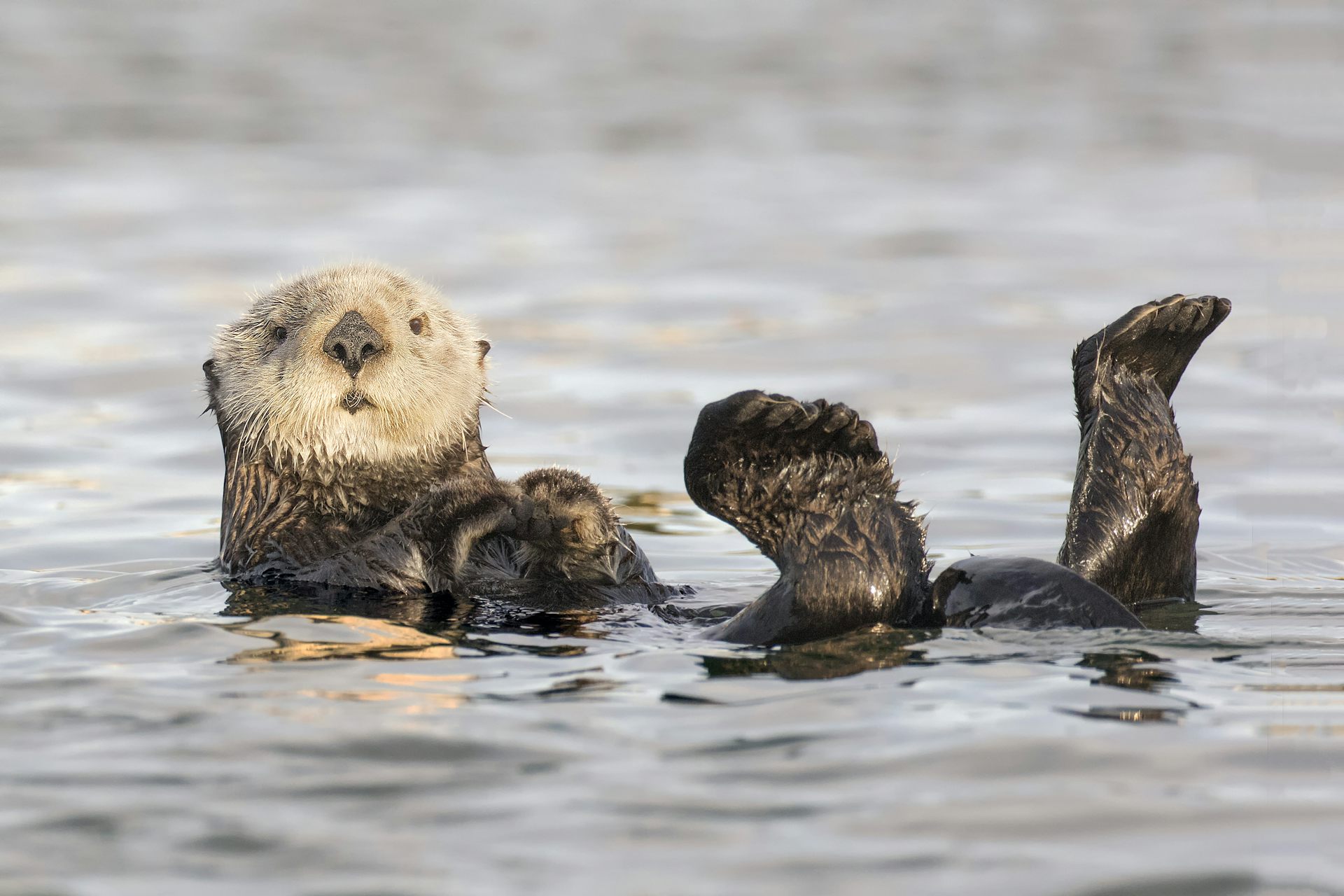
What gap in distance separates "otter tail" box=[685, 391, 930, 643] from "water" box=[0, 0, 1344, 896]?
5.3 inches

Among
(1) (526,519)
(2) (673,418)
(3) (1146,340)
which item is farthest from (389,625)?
(2) (673,418)

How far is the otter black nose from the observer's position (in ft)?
15.7

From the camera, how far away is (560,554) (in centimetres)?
461

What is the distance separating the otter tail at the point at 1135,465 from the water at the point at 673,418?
19cm

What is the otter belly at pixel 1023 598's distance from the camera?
3920mm

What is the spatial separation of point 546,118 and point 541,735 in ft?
50.2

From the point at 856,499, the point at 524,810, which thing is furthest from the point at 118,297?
the point at 524,810

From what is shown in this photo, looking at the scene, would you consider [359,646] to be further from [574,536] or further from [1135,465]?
[1135,465]

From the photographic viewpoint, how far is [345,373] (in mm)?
4836

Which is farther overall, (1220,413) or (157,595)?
(1220,413)

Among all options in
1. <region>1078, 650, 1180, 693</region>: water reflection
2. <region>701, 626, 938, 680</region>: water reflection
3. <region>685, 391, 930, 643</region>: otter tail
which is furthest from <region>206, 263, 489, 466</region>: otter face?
<region>1078, 650, 1180, 693</region>: water reflection

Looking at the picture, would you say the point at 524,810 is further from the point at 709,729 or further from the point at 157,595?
the point at 157,595

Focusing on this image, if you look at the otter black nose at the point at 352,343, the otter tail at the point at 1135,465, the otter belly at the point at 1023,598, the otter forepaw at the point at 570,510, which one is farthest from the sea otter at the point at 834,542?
the otter black nose at the point at 352,343

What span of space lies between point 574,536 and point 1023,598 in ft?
4.23
